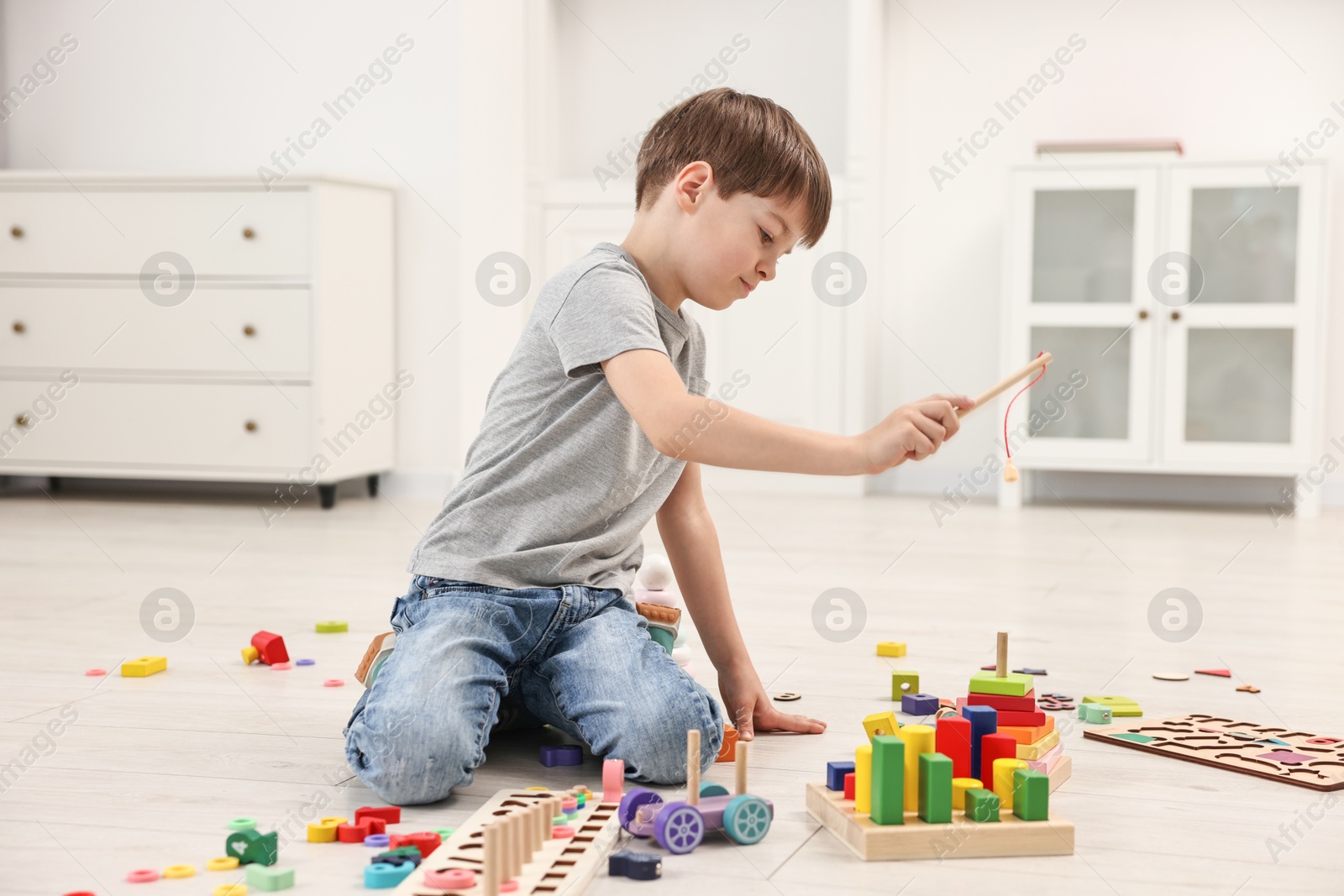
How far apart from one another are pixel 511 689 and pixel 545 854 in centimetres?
33

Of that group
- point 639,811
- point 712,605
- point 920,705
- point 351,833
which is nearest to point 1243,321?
point 920,705

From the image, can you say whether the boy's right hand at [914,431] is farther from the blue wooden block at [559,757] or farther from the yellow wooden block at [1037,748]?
the blue wooden block at [559,757]

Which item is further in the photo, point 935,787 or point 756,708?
point 756,708

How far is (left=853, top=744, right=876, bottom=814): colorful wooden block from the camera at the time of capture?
0.95 m

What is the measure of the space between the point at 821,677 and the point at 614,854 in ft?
2.15

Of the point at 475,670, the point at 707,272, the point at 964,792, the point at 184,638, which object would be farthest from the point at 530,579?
the point at 184,638

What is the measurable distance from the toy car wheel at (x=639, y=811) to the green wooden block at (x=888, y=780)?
157 millimetres

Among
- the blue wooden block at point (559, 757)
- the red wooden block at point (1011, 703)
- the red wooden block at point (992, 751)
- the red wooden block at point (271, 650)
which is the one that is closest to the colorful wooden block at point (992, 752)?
the red wooden block at point (992, 751)

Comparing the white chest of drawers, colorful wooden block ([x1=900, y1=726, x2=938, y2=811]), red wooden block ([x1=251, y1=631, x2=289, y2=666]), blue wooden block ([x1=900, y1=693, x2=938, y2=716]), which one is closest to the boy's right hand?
colorful wooden block ([x1=900, y1=726, x2=938, y2=811])

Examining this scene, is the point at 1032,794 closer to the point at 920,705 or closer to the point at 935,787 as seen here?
the point at 935,787

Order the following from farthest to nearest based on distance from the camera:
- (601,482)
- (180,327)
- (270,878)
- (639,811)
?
(180,327)
(601,482)
(639,811)
(270,878)

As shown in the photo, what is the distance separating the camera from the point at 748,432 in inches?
41.1

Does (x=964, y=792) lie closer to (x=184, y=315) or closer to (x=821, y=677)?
(x=821, y=677)

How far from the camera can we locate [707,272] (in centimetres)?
116
